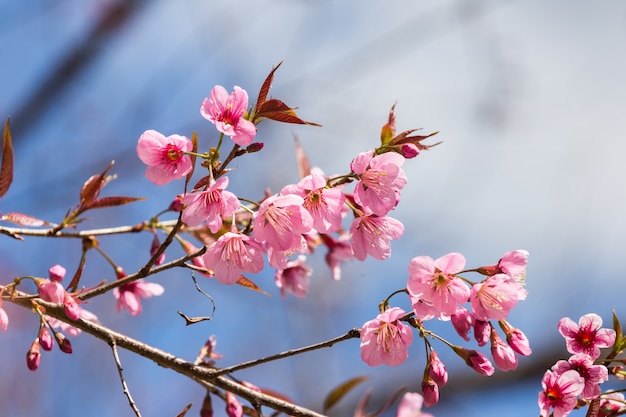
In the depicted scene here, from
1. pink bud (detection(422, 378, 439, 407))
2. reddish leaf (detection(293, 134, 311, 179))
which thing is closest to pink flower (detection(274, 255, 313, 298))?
reddish leaf (detection(293, 134, 311, 179))

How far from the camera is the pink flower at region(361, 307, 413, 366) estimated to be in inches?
39.0

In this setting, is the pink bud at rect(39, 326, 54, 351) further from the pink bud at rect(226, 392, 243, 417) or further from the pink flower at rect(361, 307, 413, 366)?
the pink flower at rect(361, 307, 413, 366)

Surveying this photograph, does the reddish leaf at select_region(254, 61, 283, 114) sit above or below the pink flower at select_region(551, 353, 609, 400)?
above

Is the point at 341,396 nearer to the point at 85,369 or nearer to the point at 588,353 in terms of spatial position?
the point at 588,353

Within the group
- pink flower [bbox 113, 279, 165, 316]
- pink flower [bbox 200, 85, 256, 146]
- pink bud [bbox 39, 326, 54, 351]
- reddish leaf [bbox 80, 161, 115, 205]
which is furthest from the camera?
pink flower [bbox 113, 279, 165, 316]

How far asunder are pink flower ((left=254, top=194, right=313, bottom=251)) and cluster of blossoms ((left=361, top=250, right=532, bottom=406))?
0.18 metres

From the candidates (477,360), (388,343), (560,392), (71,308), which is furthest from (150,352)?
(560,392)

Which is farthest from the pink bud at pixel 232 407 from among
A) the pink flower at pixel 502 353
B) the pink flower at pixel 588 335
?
the pink flower at pixel 588 335

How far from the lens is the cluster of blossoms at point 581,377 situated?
0.95 meters

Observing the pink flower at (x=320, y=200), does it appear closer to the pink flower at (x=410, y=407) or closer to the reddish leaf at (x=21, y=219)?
the pink flower at (x=410, y=407)

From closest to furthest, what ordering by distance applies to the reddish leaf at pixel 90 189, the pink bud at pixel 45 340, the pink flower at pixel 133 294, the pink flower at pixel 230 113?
the pink flower at pixel 230 113
the pink bud at pixel 45 340
the reddish leaf at pixel 90 189
the pink flower at pixel 133 294

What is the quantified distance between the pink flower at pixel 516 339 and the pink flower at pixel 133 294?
2.26ft

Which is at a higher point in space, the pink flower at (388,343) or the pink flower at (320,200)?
the pink flower at (320,200)

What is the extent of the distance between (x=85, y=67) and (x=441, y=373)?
3.06 m
